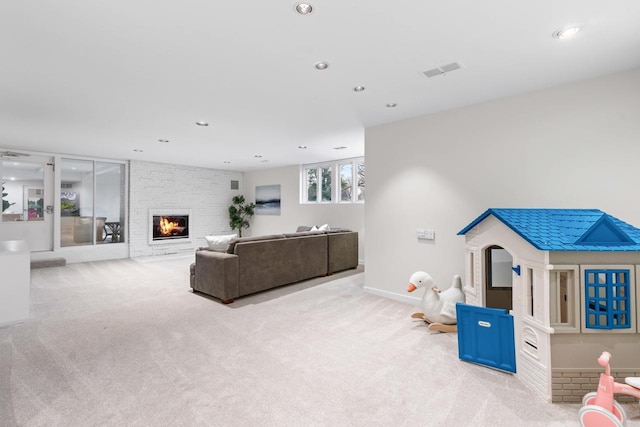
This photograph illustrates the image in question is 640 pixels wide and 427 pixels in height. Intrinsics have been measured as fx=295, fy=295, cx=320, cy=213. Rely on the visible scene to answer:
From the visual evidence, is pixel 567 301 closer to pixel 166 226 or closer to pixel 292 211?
pixel 292 211

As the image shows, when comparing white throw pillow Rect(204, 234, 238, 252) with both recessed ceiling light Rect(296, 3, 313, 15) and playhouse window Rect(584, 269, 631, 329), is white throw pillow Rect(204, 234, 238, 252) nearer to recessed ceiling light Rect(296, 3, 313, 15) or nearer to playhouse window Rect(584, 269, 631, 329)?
recessed ceiling light Rect(296, 3, 313, 15)

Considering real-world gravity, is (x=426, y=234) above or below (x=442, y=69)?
below

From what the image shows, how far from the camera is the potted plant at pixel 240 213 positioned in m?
9.10

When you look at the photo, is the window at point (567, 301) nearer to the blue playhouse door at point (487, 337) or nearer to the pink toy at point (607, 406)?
the pink toy at point (607, 406)

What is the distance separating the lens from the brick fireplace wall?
741cm

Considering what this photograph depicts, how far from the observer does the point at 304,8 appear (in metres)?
1.79

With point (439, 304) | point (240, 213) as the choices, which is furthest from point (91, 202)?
point (439, 304)

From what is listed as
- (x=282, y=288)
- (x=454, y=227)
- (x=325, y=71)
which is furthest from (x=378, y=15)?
(x=282, y=288)

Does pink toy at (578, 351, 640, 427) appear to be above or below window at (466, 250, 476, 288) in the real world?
below

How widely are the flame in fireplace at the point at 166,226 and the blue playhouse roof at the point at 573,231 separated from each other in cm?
788

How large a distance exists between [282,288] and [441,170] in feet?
9.35

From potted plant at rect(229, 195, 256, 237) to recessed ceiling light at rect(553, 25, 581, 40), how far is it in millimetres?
8169

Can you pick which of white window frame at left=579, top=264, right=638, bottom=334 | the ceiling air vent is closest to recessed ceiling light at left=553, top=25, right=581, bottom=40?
the ceiling air vent

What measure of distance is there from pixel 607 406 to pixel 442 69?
2.54 m
